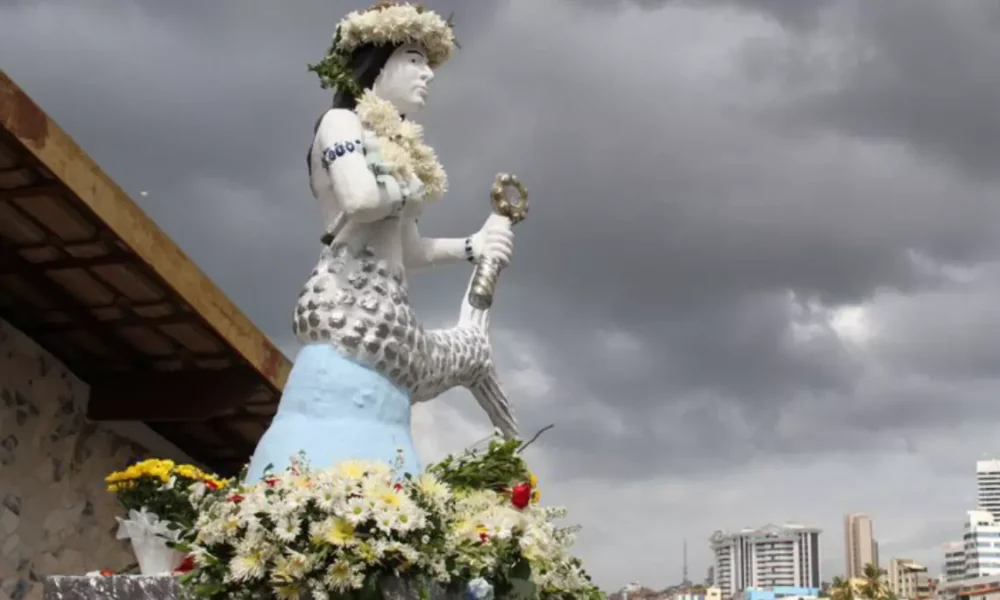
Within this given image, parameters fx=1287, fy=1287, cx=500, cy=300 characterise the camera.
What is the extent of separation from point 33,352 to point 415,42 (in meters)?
4.66

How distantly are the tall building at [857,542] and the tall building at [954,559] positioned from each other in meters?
16.7

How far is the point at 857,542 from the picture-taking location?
Answer: 11106cm

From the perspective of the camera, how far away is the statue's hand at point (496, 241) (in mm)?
5918

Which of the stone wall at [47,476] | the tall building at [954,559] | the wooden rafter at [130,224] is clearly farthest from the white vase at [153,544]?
the tall building at [954,559]

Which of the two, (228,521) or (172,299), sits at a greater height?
(172,299)

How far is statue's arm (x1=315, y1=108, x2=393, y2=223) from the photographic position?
4.82 meters

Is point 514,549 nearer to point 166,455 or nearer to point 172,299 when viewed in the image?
point 172,299

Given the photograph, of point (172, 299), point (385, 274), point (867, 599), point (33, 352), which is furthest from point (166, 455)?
point (867, 599)

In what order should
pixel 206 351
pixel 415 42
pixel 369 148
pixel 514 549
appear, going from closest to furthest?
pixel 514 549 → pixel 369 148 → pixel 415 42 → pixel 206 351

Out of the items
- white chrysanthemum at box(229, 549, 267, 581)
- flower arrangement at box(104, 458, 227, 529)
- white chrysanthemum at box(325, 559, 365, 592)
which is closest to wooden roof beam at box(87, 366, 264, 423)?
flower arrangement at box(104, 458, 227, 529)

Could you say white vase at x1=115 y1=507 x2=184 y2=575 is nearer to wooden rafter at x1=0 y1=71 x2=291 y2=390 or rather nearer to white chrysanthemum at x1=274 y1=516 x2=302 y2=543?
white chrysanthemum at x1=274 y1=516 x2=302 y2=543

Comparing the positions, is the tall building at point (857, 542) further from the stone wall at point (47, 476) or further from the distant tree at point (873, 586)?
the stone wall at point (47, 476)

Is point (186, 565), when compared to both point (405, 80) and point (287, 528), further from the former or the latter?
point (405, 80)

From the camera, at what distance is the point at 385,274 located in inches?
201
